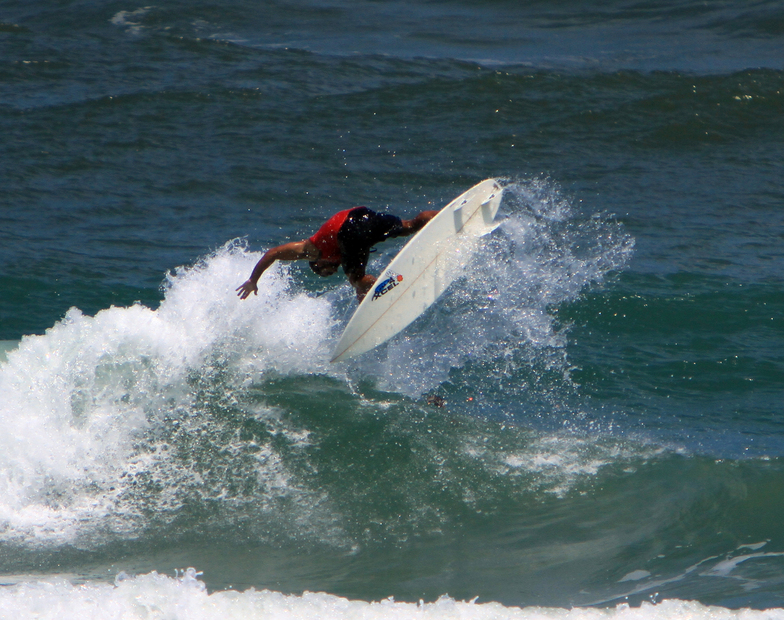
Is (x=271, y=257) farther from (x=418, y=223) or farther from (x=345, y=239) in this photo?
(x=418, y=223)

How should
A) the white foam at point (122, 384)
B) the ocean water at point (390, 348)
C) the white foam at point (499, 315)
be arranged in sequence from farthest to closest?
1. the white foam at point (499, 315)
2. the white foam at point (122, 384)
3. the ocean water at point (390, 348)

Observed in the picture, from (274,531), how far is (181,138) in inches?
436

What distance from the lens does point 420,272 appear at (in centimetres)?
691

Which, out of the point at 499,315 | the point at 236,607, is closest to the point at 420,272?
the point at 499,315

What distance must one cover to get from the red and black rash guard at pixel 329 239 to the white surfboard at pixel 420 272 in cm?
44

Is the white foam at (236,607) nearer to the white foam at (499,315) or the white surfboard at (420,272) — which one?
the white surfboard at (420,272)

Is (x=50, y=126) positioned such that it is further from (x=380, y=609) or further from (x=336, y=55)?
(x=380, y=609)

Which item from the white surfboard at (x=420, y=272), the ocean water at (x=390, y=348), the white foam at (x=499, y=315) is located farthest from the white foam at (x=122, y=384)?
the white surfboard at (x=420, y=272)

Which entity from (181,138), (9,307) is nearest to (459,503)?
(9,307)

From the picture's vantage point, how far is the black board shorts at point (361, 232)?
6.57m

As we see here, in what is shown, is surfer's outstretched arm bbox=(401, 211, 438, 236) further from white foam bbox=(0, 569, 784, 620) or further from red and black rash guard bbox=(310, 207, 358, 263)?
white foam bbox=(0, 569, 784, 620)

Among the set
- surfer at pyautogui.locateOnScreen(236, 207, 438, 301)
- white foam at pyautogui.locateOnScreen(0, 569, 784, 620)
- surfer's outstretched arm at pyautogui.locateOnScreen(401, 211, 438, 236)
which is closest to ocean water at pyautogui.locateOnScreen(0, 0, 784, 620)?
white foam at pyautogui.locateOnScreen(0, 569, 784, 620)

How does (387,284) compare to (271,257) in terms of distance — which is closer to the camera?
(271,257)

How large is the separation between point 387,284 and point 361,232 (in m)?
0.47
